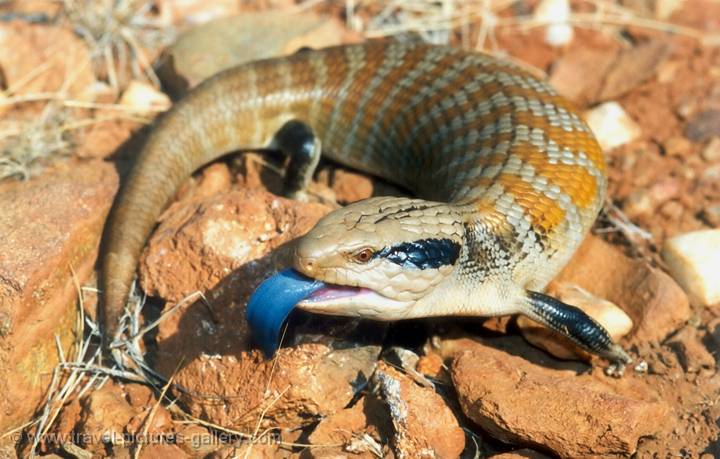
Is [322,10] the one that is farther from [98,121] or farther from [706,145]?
[706,145]

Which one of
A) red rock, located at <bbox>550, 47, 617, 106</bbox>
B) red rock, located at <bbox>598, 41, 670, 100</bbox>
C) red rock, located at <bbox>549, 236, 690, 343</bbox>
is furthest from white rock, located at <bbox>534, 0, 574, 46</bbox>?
red rock, located at <bbox>549, 236, 690, 343</bbox>

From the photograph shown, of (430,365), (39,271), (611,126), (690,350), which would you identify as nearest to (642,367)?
(690,350)

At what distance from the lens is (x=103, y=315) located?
13.8 feet

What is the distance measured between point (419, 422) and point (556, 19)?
413cm

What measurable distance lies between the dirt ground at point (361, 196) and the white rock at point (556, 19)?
2.7 inches

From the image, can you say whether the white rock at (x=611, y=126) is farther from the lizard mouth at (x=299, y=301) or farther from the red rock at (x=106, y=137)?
the red rock at (x=106, y=137)

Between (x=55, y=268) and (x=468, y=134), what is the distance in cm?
244

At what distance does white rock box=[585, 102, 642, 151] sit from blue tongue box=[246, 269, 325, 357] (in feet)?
9.48

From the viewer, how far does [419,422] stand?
3.61 meters

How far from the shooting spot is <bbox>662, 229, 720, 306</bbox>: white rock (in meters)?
4.35

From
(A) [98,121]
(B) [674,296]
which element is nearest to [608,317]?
(B) [674,296]

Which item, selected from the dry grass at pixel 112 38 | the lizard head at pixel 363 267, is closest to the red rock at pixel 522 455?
the lizard head at pixel 363 267

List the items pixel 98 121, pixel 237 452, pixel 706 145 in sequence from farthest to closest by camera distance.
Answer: pixel 98 121 → pixel 706 145 → pixel 237 452

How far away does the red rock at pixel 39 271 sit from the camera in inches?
154
